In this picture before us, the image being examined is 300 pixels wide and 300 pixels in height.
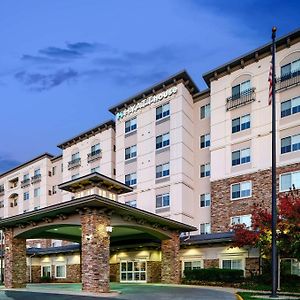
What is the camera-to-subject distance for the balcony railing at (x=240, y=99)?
4084 centimetres

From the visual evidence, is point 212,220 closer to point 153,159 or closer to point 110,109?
point 153,159

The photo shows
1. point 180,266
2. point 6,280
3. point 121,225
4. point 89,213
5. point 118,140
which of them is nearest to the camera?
point 89,213

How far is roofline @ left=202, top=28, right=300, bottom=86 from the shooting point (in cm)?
3825

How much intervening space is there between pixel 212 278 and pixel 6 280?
1469cm

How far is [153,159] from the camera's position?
4856 centimetres

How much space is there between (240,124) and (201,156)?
21.6ft

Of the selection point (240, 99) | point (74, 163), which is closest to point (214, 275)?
point (240, 99)

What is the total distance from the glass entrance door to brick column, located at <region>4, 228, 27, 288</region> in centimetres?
1092

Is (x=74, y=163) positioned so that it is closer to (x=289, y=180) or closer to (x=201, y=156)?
(x=201, y=156)

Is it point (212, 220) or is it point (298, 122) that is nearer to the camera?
point (298, 122)

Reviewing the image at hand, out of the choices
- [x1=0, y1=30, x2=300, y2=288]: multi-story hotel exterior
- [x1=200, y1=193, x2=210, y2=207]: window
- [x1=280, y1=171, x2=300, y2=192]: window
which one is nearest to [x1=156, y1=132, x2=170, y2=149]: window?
[x1=0, y1=30, x2=300, y2=288]: multi-story hotel exterior

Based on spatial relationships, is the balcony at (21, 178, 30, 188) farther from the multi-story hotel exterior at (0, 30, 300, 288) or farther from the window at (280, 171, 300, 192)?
the window at (280, 171, 300, 192)

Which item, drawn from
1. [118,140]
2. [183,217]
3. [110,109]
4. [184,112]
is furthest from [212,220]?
[110,109]

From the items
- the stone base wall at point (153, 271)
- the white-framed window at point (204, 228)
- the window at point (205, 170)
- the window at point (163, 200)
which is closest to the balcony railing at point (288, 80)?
the window at point (205, 170)
